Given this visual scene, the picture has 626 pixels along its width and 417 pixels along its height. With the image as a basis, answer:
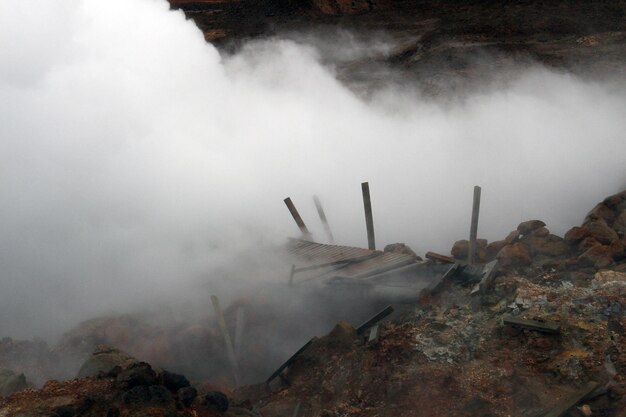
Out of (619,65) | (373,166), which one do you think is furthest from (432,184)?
(619,65)

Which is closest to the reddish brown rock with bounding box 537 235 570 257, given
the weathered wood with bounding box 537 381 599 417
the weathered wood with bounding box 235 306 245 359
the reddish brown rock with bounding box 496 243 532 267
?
the reddish brown rock with bounding box 496 243 532 267

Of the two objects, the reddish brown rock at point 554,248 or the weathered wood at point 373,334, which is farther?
the reddish brown rock at point 554,248

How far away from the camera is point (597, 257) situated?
25.4ft

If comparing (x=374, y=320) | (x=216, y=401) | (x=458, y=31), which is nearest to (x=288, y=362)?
(x=374, y=320)

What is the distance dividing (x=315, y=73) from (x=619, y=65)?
7.53 metres

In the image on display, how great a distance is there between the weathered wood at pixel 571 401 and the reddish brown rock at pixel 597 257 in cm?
260

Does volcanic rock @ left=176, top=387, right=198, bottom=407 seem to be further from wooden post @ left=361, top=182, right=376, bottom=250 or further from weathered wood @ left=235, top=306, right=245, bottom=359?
wooden post @ left=361, top=182, right=376, bottom=250

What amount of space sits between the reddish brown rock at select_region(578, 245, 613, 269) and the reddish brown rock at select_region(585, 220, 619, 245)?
47cm

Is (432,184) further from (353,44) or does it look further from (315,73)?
(353,44)

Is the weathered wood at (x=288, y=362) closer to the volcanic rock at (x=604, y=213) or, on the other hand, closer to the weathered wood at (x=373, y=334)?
the weathered wood at (x=373, y=334)

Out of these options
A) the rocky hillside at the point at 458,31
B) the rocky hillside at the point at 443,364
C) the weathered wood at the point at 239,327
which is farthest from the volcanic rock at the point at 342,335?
the rocky hillside at the point at 458,31

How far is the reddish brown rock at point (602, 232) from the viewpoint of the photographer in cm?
835

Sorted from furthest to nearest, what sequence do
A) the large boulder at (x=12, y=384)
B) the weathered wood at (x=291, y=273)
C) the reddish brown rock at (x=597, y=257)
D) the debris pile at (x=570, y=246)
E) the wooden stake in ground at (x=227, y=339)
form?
the weathered wood at (x=291, y=273), the debris pile at (x=570, y=246), the reddish brown rock at (x=597, y=257), the wooden stake in ground at (x=227, y=339), the large boulder at (x=12, y=384)

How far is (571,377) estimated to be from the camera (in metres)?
5.59
